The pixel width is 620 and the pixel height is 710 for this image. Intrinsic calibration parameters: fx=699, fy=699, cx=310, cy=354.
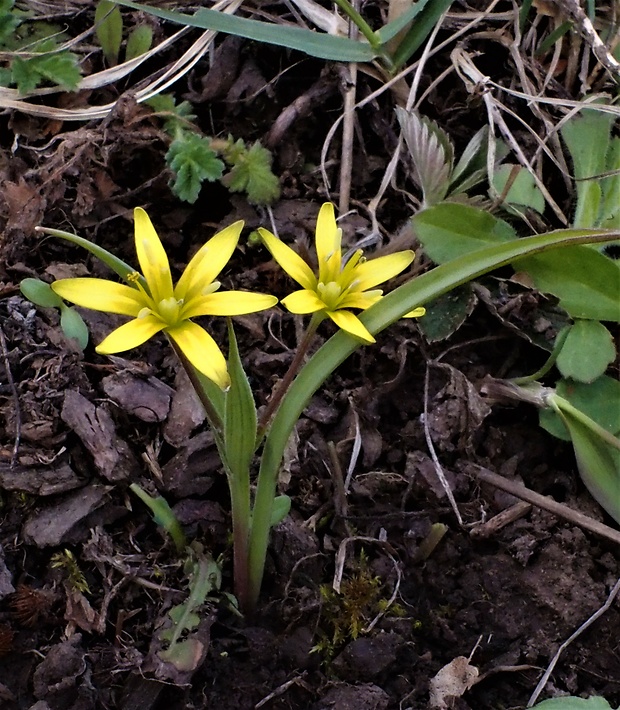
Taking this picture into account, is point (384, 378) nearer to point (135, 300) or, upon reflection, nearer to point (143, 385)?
point (143, 385)

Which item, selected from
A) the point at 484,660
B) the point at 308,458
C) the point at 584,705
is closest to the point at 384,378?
the point at 308,458

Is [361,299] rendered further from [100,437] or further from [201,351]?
[100,437]

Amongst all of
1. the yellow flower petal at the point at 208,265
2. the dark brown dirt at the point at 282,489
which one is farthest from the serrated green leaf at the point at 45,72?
the yellow flower petal at the point at 208,265

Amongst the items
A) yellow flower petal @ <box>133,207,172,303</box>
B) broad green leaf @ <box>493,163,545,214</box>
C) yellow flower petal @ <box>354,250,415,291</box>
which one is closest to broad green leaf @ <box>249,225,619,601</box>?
yellow flower petal @ <box>354,250,415,291</box>

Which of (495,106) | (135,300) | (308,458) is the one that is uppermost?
(495,106)

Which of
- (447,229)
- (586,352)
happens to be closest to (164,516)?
(447,229)

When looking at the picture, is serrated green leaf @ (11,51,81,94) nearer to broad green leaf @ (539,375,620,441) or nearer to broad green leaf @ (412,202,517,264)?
broad green leaf @ (412,202,517,264)
